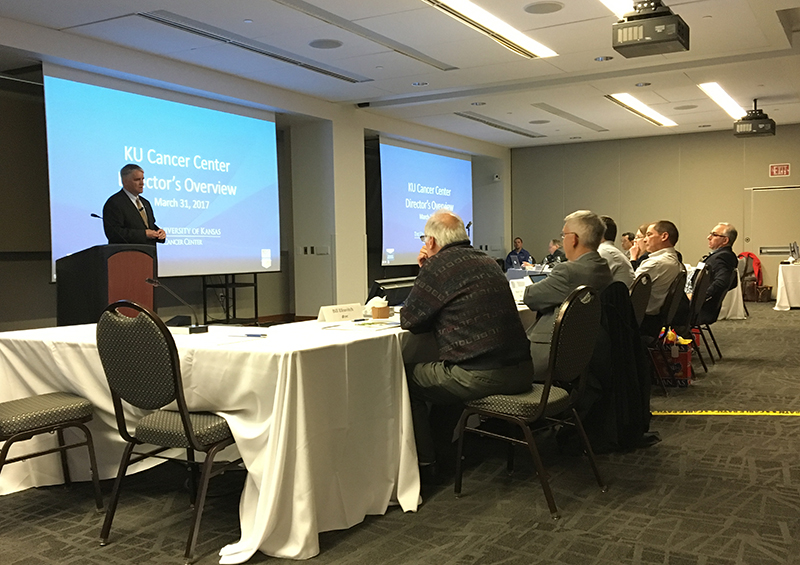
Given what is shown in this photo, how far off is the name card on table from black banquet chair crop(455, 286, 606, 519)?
908 mm

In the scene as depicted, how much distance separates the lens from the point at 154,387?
2.52 metres

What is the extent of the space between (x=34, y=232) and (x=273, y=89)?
3323mm

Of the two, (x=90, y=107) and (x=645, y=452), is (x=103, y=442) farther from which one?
(x=90, y=107)

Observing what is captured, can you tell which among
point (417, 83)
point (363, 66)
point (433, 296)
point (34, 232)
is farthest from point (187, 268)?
point (433, 296)

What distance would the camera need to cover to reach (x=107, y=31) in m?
6.48

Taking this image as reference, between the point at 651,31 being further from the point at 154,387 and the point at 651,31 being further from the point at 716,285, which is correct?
the point at 154,387

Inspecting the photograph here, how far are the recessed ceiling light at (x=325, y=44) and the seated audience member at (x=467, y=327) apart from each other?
4.50 meters

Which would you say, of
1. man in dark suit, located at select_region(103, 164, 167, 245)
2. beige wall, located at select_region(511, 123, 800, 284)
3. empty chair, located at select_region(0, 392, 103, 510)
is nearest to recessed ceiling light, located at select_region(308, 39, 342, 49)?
man in dark suit, located at select_region(103, 164, 167, 245)

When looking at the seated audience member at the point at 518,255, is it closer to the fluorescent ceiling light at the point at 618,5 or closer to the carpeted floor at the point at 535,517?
the fluorescent ceiling light at the point at 618,5

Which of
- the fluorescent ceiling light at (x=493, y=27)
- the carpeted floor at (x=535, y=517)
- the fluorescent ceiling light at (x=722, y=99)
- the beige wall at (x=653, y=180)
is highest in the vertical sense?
the fluorescent ceiling light at (x=493, y=27)

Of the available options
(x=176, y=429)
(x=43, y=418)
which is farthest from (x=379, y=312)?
(x=43, y=418)

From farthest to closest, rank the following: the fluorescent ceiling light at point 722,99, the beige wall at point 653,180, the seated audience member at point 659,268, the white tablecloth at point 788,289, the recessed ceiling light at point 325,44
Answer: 1. the beige wall at point 653,180
2. the white tablecloth at point 788,289
3. the fluorescent ceiling light at point 722,99
4. the recessed ceiling light at point 325,44
5. the seated audience member at point 659,268

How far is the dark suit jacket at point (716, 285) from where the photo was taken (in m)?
6.36

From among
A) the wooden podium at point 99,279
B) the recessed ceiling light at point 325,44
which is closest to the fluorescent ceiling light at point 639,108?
the recessed ceiling light at point 325,44
